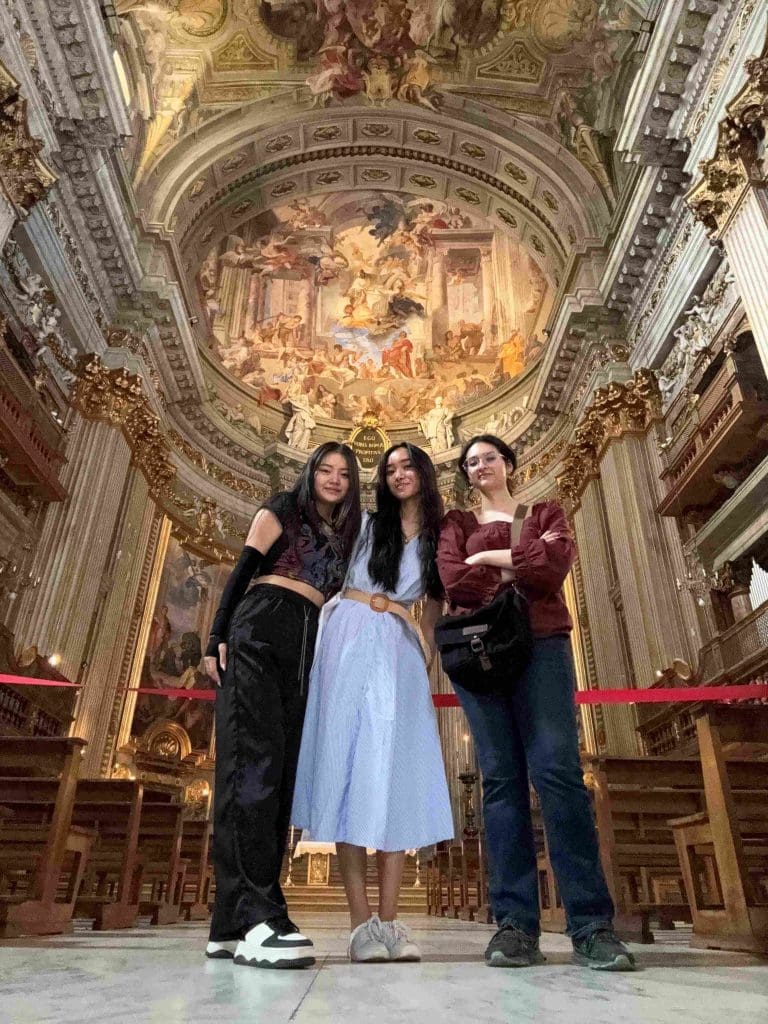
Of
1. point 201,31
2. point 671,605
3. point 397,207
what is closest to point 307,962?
point 671,605

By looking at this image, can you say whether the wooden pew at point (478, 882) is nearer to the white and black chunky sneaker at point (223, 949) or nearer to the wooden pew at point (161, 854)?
the wooden pew at point (161, 854)

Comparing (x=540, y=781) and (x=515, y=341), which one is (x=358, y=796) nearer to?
(x=540, y=781)

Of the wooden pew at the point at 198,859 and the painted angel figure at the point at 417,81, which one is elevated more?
the painted angel figure at the point at 417,81

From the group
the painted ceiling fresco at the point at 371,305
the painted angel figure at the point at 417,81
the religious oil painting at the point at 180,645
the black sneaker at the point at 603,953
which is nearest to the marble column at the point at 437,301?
the painted ceiling fresco at the point at 371,305

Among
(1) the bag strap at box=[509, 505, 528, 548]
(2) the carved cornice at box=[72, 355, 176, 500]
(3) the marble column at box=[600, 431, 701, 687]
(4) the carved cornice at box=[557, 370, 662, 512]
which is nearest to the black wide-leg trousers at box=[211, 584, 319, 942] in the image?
(1) the bag strap at box=[509, 505, 528, 548]

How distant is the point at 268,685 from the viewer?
2.34 metres

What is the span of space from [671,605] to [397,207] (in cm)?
1278

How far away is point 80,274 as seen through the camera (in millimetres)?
11055

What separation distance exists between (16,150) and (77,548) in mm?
5188

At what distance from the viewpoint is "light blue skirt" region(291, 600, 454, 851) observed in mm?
2369

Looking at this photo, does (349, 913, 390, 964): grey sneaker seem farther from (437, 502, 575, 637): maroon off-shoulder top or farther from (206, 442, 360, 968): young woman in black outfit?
A: (437, 502, 575, 637): maroon off-shoulder top

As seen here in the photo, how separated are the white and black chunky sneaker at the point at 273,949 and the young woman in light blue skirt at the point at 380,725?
30cm

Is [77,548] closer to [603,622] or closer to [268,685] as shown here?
[603,622]

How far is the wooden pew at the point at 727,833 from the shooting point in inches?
108
